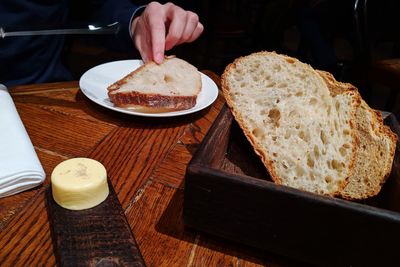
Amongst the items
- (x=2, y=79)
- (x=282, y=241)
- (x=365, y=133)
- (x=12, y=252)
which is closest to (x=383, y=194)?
(x=365, y=133)

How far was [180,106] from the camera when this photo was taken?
0.89m

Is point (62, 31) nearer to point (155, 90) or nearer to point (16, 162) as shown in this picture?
point (155, 90)

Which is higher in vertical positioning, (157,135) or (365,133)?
(365,133)

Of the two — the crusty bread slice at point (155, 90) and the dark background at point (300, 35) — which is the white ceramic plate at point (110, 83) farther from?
the dark background at point (300, 35)

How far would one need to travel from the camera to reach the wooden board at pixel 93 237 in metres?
0.42

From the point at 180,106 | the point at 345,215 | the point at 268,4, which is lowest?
the point at 268,4

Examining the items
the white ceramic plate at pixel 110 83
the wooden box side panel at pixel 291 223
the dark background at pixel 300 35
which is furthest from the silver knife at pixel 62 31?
the wooden box side panel at pixel 291 223

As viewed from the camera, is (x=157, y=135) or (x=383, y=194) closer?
(x=383, y=194)

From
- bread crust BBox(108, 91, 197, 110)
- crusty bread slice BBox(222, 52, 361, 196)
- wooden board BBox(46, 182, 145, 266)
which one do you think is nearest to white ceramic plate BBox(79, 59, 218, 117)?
bread crust BBox(108, 91, 197, 110)

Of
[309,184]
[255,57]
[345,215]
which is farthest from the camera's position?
[255,57]

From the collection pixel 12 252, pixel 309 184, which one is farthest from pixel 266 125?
pixel 12 252

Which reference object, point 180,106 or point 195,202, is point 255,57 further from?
point 195,202

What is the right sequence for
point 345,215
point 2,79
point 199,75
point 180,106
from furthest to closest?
point 2,79 → point 199,75 → point 180,106 → point 345,215

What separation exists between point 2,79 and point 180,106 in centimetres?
68
